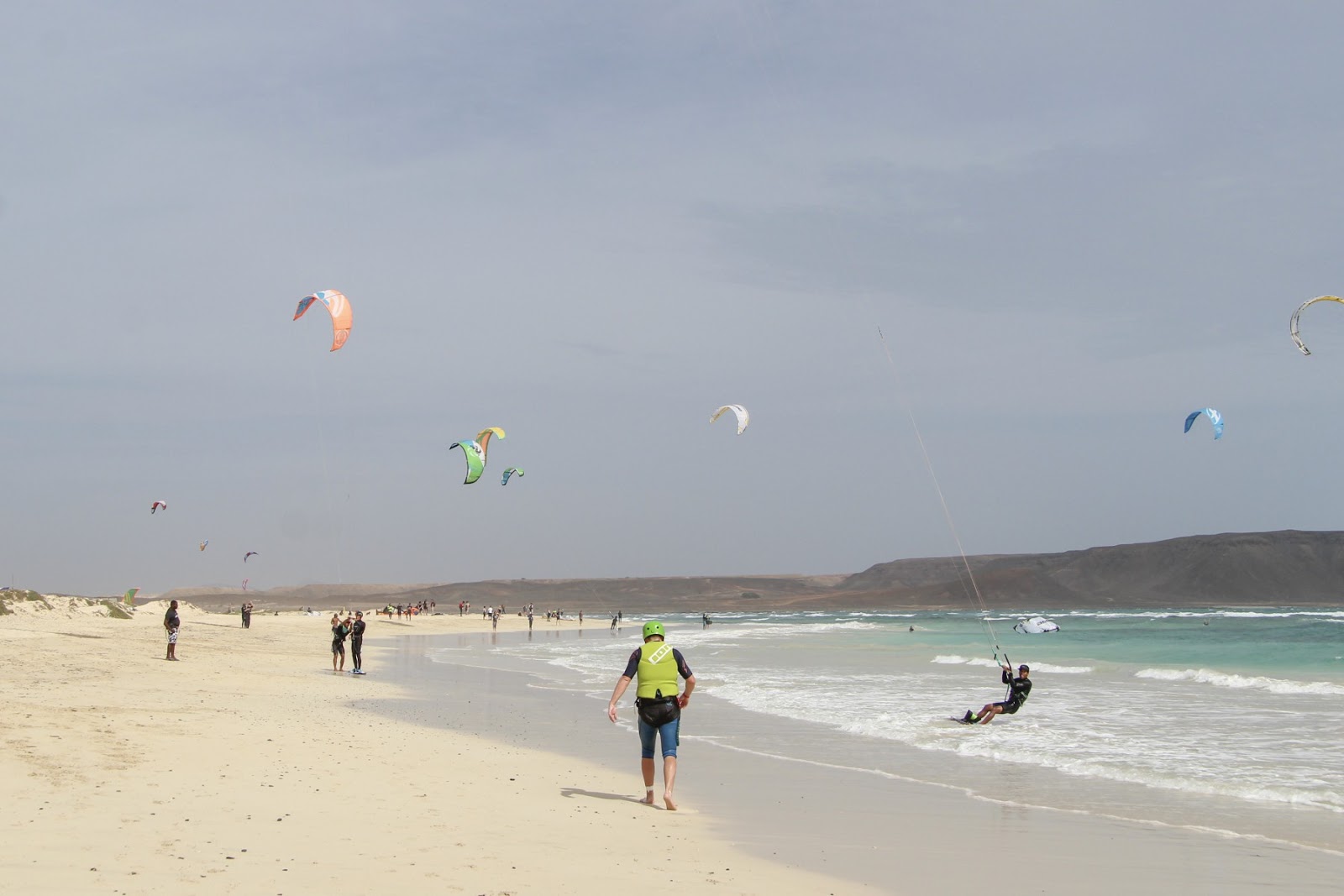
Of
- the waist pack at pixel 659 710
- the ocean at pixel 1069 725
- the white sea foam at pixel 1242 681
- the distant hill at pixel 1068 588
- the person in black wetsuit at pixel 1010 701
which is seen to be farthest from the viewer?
the distant hill at pixel 1068 588

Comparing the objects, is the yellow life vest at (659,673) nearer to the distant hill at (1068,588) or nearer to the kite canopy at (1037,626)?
the kite canopy at (1037,626)

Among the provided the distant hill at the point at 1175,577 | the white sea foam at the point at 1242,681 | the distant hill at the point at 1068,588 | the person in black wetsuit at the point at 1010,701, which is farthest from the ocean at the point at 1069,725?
the distant hill at the point at 1175,577

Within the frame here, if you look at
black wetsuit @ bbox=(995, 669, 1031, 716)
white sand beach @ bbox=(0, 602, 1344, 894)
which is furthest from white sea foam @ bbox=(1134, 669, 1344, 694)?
white sand beach @ bbox=(0, 602, 1344, 894)

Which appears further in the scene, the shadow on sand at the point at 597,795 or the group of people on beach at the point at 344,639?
the group of people on beach at the point at 344,639

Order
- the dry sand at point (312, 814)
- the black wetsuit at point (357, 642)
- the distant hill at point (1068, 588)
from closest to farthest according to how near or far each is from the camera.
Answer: the dry sand at point (312, 814), the black wetsuit at point (357, 642), the distant hill at point (1068, 588)

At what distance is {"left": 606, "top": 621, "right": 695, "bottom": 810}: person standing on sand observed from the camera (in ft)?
25.5

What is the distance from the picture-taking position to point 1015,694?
13.6m

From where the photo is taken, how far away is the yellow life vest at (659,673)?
7801 millimetres

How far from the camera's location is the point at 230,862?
546 centimetres

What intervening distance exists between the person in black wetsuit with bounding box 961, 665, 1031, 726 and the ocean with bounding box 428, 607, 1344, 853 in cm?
18

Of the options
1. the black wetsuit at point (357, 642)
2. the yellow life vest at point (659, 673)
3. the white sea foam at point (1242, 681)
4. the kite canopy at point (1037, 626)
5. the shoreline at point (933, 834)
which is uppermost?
the yellow life vest at point (659, 673)

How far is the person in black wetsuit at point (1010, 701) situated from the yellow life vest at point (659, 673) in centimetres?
684

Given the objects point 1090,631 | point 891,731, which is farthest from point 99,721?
point 1090,631

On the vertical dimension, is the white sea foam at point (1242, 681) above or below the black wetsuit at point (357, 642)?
below
